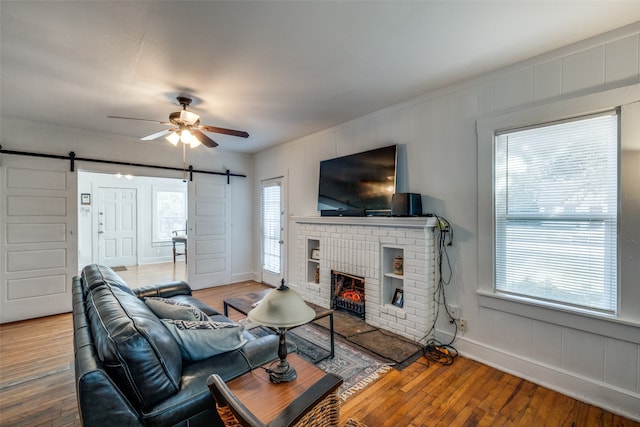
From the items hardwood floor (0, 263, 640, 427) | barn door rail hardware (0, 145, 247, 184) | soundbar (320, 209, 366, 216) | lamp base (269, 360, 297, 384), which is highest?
barn door rail hardware (0, 145, 247, 184)

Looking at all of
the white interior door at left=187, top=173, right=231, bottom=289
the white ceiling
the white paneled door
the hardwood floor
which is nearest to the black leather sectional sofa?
the hardwood floor

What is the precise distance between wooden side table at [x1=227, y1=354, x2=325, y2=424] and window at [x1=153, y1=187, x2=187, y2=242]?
25.0 ft

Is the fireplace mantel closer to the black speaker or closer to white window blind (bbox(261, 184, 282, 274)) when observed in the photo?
the black speaker

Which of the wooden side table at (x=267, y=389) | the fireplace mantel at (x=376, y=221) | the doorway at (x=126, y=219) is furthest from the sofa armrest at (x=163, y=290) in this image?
the doorway at (x=126, y=219)

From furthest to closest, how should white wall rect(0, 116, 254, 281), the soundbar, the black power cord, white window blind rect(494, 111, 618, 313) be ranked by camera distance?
white wall rect(0, 116, 254, 281) < the soundbar < the black power cord < white window blind rect(494, 111, 618, 313)

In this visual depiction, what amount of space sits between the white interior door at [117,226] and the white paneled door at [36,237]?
11.5 feet

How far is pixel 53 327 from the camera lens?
11.7 feet

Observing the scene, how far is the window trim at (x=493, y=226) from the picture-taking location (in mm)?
1953

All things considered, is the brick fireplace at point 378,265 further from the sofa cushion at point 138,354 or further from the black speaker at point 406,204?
the sofa cushion at point 138,354

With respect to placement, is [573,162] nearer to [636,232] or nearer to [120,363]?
[636,232]

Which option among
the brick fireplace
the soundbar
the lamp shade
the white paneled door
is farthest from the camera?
the white paneled door

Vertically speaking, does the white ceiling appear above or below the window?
above

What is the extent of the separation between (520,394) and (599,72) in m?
2.43

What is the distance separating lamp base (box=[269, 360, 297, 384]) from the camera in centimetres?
144
